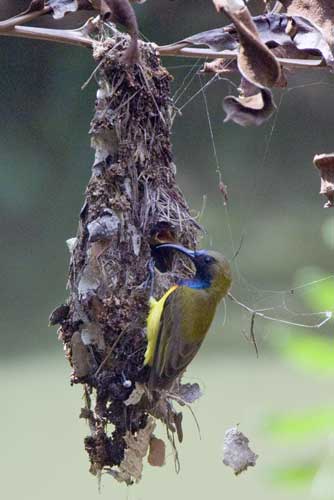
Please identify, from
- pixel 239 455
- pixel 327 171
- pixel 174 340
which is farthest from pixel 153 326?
pixel 327 171

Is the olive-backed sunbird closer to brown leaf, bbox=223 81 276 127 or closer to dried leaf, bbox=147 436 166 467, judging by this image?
dried leaf, bbox=147 436 166 467

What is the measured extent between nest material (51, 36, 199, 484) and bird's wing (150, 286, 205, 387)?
7cm

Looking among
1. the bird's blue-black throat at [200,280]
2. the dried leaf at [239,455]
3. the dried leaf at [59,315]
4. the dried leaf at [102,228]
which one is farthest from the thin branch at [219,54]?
the dried leaf at [239,455]

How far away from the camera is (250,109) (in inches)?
83.2

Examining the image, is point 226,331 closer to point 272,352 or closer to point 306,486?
point 272,352

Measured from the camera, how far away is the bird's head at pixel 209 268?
2.69 m

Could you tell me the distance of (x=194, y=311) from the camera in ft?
8.66

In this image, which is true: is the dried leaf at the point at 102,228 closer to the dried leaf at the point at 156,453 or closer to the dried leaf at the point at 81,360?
the dried leaf at the point at 81,360

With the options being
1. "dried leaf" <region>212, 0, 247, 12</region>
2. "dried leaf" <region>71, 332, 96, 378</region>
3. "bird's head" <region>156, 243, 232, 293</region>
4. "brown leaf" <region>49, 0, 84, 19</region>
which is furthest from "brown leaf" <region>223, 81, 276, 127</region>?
"dried leaf" <region>71, 332, 96, 378</region>

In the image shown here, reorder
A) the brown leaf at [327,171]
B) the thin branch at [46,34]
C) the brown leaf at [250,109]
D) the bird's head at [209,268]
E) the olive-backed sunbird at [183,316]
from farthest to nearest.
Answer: the bird's head at [209,268], the olive-backed sunbird at [183,316], the thin branch at [46,34], the brown leaf at [327,171], the brown leaf at [250,109]

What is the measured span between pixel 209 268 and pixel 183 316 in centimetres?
17

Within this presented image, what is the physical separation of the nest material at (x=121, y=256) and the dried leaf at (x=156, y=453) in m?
0.03

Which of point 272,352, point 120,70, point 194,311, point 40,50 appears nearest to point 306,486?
point 194,311

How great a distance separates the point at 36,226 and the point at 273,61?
226 centimetres
